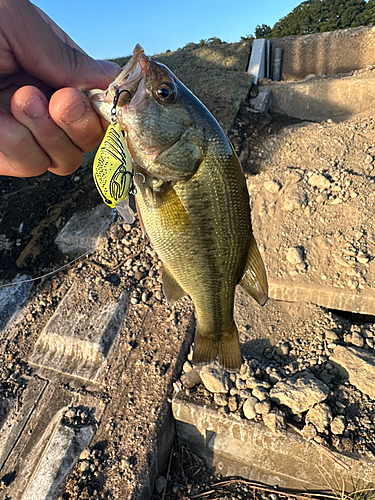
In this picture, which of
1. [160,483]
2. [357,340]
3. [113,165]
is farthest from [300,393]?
[113,165]

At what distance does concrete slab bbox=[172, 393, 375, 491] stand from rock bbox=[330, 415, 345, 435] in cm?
18

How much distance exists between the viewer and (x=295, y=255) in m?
4.36

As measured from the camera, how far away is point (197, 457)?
3859 mm

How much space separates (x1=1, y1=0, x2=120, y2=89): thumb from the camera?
2.21 m

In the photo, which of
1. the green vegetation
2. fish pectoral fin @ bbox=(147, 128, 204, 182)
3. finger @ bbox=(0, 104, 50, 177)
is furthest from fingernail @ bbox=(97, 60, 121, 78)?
the green vegetation

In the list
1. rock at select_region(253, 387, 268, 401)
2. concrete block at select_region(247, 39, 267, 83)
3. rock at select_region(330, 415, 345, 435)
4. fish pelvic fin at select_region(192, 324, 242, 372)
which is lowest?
rock at select_region(330, 415, 345, 435)

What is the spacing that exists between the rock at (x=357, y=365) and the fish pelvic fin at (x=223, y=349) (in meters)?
1.78

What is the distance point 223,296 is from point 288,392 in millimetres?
1792

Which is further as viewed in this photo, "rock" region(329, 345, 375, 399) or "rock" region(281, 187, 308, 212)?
"rock" region(281, 187, 308, 212)

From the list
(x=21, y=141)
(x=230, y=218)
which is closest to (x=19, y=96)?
(x=21, y=141)

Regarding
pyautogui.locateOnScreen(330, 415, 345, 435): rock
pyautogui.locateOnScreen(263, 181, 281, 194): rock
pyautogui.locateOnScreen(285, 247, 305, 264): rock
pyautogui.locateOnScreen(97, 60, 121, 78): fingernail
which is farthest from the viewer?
pyautogui.locateOnScreen(263, 181, 281, 194): rock

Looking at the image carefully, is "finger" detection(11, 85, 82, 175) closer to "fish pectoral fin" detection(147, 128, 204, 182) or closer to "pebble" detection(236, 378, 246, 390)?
"fish pectoral fin" detection(147, 128, 204, 182)

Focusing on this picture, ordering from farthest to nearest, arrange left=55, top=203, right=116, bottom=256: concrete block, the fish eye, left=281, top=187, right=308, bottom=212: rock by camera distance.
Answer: left=55, top=203, right=116, bottom=256: concrete block, left=281, top=187, right=308, bottom=212: rock, the fish eye

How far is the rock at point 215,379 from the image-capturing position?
3523mm
